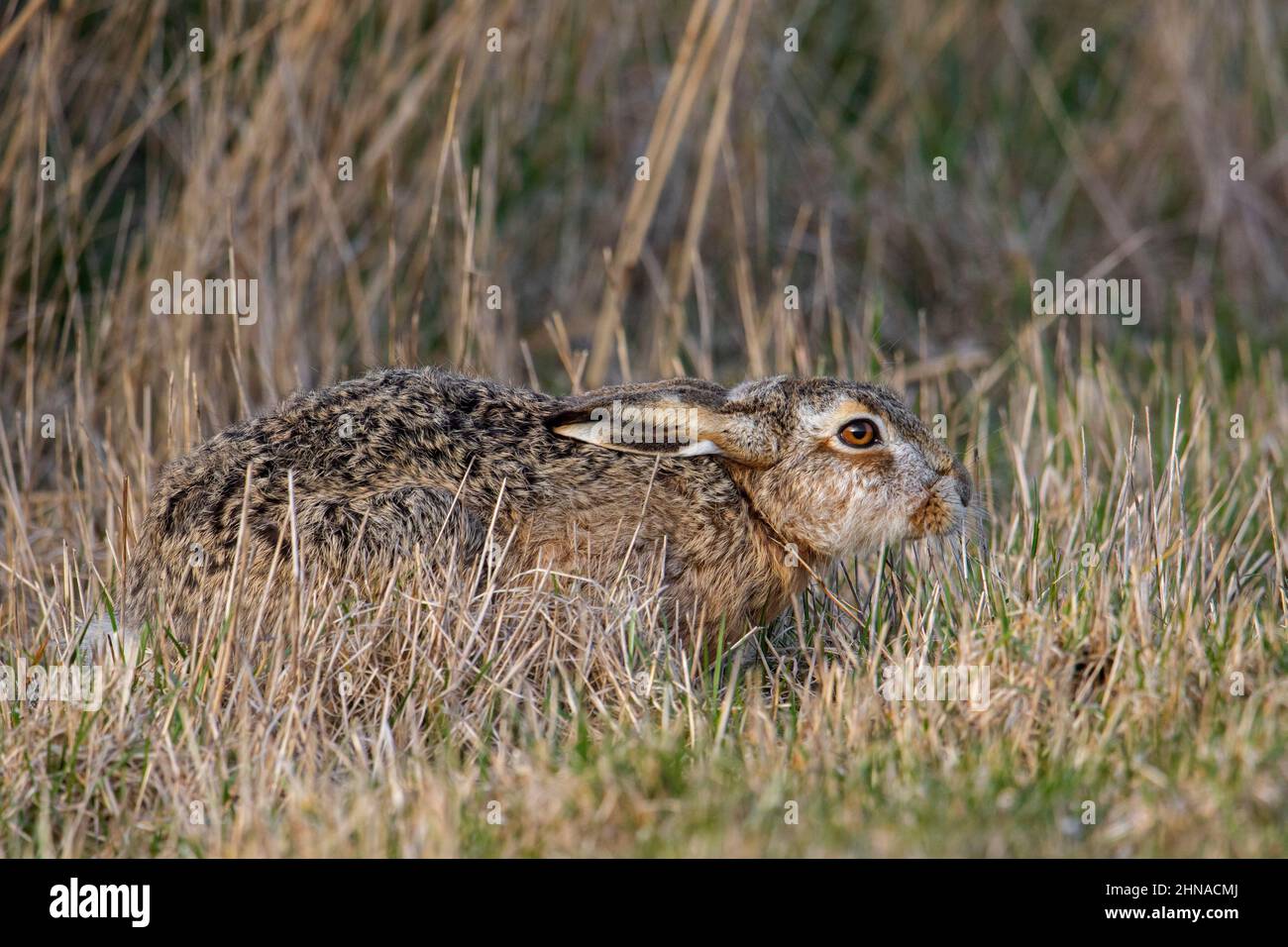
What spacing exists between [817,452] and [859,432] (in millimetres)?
154

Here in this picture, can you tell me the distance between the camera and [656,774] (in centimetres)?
377

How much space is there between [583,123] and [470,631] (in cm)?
484

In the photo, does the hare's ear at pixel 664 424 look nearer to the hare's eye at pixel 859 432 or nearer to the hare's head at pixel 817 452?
the hare's head at pixel 817 452

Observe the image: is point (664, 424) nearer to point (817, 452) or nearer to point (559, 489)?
point (559, 489)

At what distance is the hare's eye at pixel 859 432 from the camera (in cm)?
531

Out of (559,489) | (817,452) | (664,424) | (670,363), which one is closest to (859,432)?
(817,452)

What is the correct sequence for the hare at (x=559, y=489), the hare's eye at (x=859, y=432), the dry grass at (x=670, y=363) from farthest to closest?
the hare's eye at (x=859, y=432)
the hare at (x=559, y=489)
the dry grass at (x=670, y=363)

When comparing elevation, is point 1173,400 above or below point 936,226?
below

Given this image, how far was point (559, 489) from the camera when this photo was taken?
512 centimetres

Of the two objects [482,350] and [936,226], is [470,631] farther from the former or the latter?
[936,226]

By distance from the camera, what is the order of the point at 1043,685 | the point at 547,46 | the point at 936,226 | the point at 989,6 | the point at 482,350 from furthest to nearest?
the point at 989,6
the point at 936,226
the point at 547,46
the point at 482,350
the point at 1043,685

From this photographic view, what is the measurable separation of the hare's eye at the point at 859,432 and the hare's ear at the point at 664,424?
256 millimetres

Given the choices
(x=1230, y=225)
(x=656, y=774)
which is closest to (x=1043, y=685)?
(x=656, y=774)

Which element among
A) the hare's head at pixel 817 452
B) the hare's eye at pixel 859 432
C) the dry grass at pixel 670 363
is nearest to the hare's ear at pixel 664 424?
the hare's head at pixel 817 452
